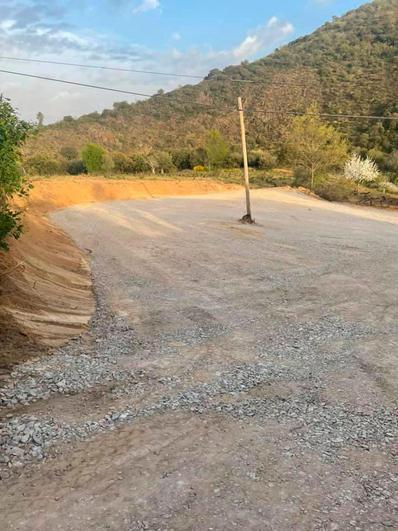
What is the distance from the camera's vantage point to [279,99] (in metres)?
70.3

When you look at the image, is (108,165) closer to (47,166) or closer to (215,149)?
(47,166)

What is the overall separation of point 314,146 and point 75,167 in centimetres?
3109

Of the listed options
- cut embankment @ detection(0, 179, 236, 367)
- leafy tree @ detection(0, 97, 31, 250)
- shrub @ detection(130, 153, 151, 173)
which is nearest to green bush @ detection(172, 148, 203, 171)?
shrub @ detection(130, 153, 151, 173)

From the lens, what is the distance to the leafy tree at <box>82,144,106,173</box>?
186 ft

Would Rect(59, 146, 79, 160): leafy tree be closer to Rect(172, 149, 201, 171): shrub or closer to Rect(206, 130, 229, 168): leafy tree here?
Rect(172, 149, 201, 171): shrub

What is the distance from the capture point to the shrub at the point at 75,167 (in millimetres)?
59156

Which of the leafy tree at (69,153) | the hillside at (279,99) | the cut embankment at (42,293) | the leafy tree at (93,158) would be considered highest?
the hillside at (279,99)

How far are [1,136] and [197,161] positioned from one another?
189 feet

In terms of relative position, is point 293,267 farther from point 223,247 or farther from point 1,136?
point 1,136

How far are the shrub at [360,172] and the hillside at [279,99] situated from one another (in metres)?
10.9

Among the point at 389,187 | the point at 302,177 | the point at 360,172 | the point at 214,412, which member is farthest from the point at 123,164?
the point at 214,412

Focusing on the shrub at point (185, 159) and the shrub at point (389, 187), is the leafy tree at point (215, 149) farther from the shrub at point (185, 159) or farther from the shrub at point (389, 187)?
the shrub at point (389, 187)

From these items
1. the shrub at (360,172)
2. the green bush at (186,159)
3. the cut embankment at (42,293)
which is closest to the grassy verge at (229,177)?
the shrub at (360,172)

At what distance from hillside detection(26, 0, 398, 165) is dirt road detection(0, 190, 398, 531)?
5067 cm
